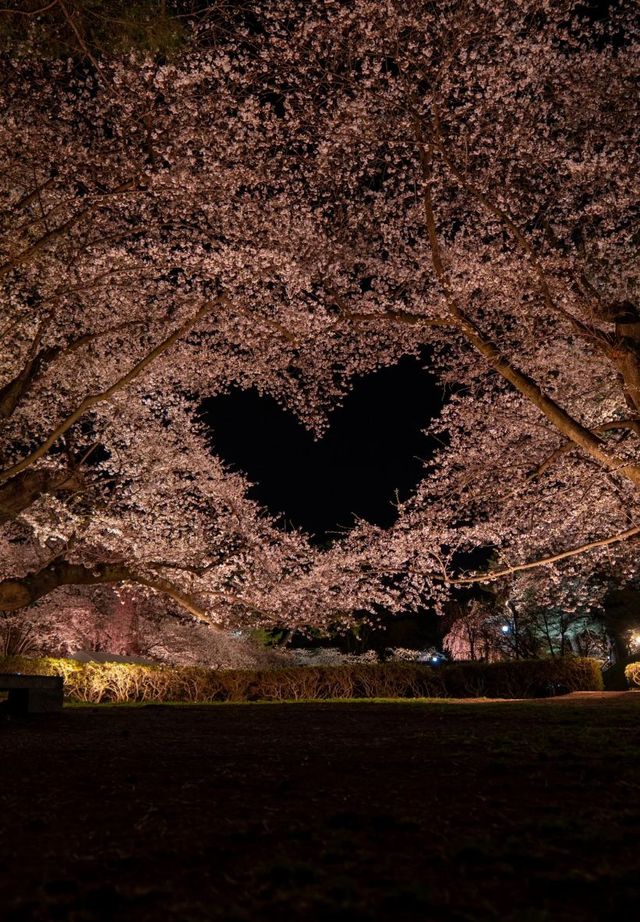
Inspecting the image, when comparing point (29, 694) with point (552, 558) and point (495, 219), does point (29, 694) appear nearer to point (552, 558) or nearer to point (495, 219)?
point (552, 558)

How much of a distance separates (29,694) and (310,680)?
A: 856 centimetres

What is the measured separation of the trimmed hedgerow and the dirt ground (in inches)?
433

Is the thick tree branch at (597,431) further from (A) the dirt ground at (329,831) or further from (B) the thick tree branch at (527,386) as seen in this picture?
(A) the dirt ground at (329,831)

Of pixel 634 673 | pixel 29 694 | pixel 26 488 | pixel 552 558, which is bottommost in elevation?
pixel 29 694

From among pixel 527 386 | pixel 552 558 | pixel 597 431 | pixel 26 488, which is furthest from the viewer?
pixel 26 488

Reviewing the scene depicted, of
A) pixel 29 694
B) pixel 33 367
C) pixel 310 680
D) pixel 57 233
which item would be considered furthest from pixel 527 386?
pixel 310 680

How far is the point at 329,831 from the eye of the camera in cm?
307

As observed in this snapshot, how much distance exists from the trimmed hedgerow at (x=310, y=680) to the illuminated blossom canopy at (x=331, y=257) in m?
3.46

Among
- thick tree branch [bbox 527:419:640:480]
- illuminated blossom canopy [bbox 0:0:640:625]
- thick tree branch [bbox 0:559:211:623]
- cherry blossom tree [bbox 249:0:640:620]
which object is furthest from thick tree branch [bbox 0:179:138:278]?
thick tree branch [bbox 527:419:640:480]

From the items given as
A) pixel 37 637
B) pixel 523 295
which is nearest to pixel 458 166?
pixel 523 295

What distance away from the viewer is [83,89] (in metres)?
10.1

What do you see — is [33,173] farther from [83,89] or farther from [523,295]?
[523,295]

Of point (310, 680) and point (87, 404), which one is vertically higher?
point (87, 404)

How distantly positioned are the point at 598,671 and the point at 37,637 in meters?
16.2
